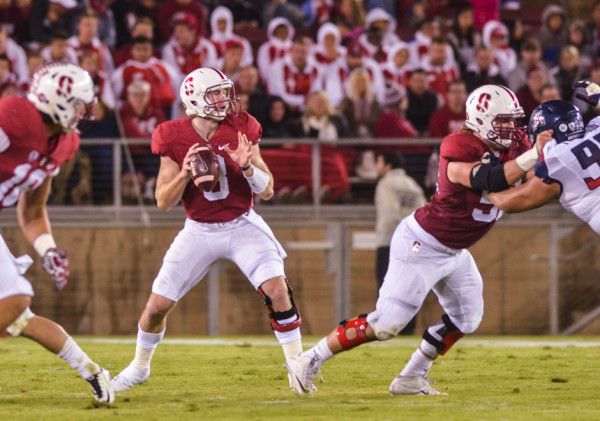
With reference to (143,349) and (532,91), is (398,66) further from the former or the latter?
(143,349)

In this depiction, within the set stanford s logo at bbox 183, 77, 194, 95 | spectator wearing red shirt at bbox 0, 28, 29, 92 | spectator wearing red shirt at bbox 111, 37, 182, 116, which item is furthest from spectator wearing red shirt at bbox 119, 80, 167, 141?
stanford s logo at bbox 183, 77, 194, 95

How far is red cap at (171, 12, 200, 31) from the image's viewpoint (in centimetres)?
1305

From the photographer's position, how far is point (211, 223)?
682cm

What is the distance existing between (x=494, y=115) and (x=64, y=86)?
2.48 metres

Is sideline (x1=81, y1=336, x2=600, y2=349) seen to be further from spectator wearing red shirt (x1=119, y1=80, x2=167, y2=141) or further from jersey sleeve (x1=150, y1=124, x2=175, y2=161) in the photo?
jersey sleeve (x1=150, y1=124, x2=175, y2=161)

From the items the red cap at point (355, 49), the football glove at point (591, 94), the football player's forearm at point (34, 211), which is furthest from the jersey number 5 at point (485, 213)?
the red cap at point (355, 49)

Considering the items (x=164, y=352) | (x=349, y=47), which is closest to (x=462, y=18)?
(x=349, y=47)

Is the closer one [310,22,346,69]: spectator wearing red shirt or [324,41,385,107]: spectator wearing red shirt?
[324,41,385,107]: spectator wearing red shirt

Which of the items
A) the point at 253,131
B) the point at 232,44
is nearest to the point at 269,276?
the point at 253,131

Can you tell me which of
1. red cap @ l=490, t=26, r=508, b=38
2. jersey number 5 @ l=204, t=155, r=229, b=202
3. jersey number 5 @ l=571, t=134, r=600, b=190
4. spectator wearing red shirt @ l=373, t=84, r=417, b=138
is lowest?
spectator wearing red shirt @ l=373, t=84, r=417, b=138

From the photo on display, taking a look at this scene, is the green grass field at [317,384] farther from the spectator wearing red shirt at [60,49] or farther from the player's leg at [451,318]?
the spectator wearing red shirt at [60,49]

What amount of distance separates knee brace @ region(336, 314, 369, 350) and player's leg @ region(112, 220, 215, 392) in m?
0.95

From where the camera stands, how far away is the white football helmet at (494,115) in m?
6.48

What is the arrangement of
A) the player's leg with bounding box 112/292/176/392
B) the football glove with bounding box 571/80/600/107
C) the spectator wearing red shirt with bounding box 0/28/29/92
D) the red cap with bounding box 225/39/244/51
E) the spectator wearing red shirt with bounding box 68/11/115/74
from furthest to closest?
the red cap with bounding box 225/39/244/51
the spectator wearing red shirt with bounding box 68/11/115/74
the spectator wearing red shirt with bounding box 0/28/29/92
the player's leg with bounding box 112/292/176/392
the football glove with bounding box 571/80/600/107
